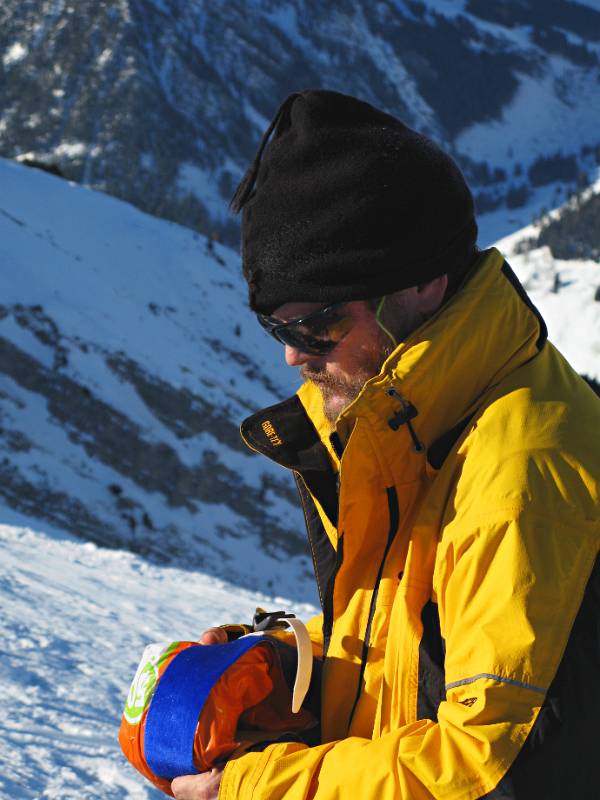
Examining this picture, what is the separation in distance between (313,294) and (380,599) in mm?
818

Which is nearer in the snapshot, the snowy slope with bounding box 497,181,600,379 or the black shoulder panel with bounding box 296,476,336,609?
the black shoulder panel with bounding box 296,476,336,609

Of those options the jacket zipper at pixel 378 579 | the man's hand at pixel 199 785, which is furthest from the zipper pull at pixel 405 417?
the man's hand at pixel 199 785

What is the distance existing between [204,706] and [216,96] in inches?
6381

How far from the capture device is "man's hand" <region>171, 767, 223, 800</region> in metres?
2.06

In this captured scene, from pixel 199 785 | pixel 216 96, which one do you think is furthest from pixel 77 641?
pixel 216 96

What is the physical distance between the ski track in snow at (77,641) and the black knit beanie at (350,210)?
8.87ft

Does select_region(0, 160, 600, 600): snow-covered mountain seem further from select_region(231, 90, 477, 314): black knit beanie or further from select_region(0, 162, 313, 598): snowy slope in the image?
select_region(231, 90, 477, 314): black knit beanie

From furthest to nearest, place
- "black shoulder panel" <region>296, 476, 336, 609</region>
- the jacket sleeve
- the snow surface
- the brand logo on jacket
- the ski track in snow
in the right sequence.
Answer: the snow surface → the ski track in snow → the brand logo on jacket → "black shoulder panel" <region>296, 476, 336, 609</region> → the jacket sleeve

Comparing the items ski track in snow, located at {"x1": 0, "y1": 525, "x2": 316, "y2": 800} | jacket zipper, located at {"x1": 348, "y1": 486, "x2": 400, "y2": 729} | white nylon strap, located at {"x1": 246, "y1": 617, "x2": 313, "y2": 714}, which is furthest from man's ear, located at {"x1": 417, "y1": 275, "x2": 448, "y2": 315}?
ski track in snow, located at {"x1": 0, "y1": 525, "x2": 316, "y2": 800}

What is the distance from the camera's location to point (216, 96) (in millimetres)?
153750

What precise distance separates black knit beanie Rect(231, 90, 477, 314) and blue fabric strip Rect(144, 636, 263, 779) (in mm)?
997

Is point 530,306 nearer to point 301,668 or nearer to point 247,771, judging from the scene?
point 301,668

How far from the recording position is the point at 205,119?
5906 inches

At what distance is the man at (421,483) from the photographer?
5.77ft
